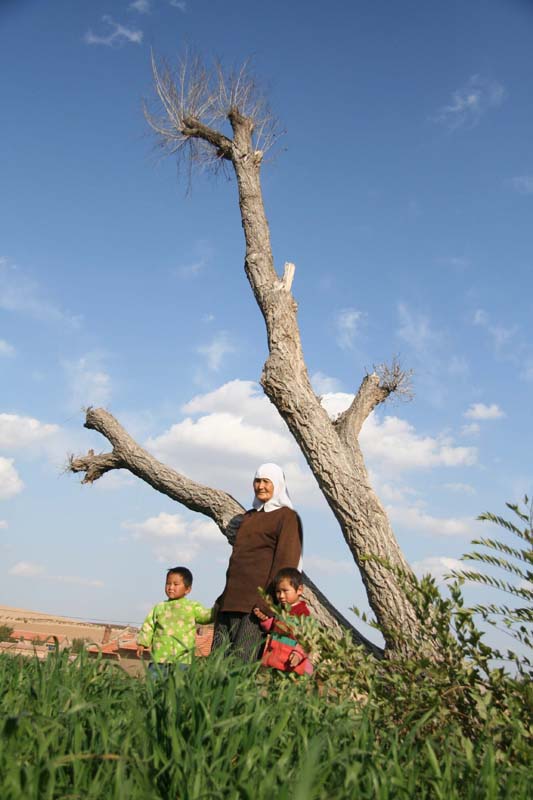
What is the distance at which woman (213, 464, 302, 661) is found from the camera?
222 inches

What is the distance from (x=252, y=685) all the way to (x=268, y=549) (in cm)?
272

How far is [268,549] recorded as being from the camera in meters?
5.92

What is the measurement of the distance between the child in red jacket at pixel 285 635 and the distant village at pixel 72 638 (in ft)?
1.57

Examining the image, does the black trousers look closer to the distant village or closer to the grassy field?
the distant village

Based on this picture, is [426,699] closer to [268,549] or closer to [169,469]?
[268,549]

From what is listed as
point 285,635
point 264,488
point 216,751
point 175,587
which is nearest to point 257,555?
point 264,488

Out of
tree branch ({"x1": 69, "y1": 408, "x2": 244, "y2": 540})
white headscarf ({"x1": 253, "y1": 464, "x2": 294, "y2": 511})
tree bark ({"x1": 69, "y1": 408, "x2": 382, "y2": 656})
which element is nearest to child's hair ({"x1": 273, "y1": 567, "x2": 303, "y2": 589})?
white headscarf ({"x1": 253, "y1": 464, "x2": 294, "y2": 511})

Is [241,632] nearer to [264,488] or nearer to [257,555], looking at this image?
[257,555]

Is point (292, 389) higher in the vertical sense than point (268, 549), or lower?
higher

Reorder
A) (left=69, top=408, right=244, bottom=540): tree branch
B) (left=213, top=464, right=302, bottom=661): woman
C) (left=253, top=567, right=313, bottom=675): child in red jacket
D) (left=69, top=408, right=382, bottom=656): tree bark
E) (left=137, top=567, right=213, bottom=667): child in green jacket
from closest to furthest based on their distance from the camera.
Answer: (left=253, top=567, right=313, bottom=675): child in red jacket, (left=213, top=464, right=302, bottom=661): woman, (left=137, top=567, right=213, bottom=667): child in green jacket, (left=69, top=408, right=382, bottom=656): tree bark, (left=69, top=408, right=244, bottom=540): tree branch

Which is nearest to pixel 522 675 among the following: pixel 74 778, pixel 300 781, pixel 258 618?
pixel 300 781

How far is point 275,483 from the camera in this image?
605 centimetres

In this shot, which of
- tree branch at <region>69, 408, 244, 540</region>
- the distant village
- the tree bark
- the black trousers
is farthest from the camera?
tree branch at <region>69, 408, 244, 540</region>

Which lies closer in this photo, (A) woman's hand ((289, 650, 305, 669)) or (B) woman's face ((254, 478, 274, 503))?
(A) woman's hand ((289, 650, 305, 669))
